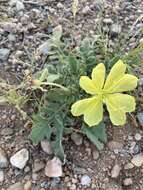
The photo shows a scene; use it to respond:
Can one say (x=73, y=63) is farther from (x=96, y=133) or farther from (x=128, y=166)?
(x=128, y=166)

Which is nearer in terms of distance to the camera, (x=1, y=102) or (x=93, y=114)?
(x=93, y=114)

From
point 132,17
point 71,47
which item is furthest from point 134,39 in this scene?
point 71,47

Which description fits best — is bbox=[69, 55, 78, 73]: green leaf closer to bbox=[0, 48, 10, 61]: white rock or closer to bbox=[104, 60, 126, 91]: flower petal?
bbox=[104, 60, 126, 91]: flower petal

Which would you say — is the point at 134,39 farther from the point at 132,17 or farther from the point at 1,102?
the point at 1,102

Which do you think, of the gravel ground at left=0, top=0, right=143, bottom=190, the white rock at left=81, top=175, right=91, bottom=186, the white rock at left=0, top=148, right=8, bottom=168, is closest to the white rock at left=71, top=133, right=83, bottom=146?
the gravel ground at left=0, top=0, right=143, bottom=190

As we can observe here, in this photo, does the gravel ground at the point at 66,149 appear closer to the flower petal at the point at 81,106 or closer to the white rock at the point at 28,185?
the white rock at the point at 28,185

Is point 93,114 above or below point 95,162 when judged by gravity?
above

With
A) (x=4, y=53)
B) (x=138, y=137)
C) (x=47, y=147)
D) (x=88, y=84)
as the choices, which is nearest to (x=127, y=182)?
(x=138, y=137)
